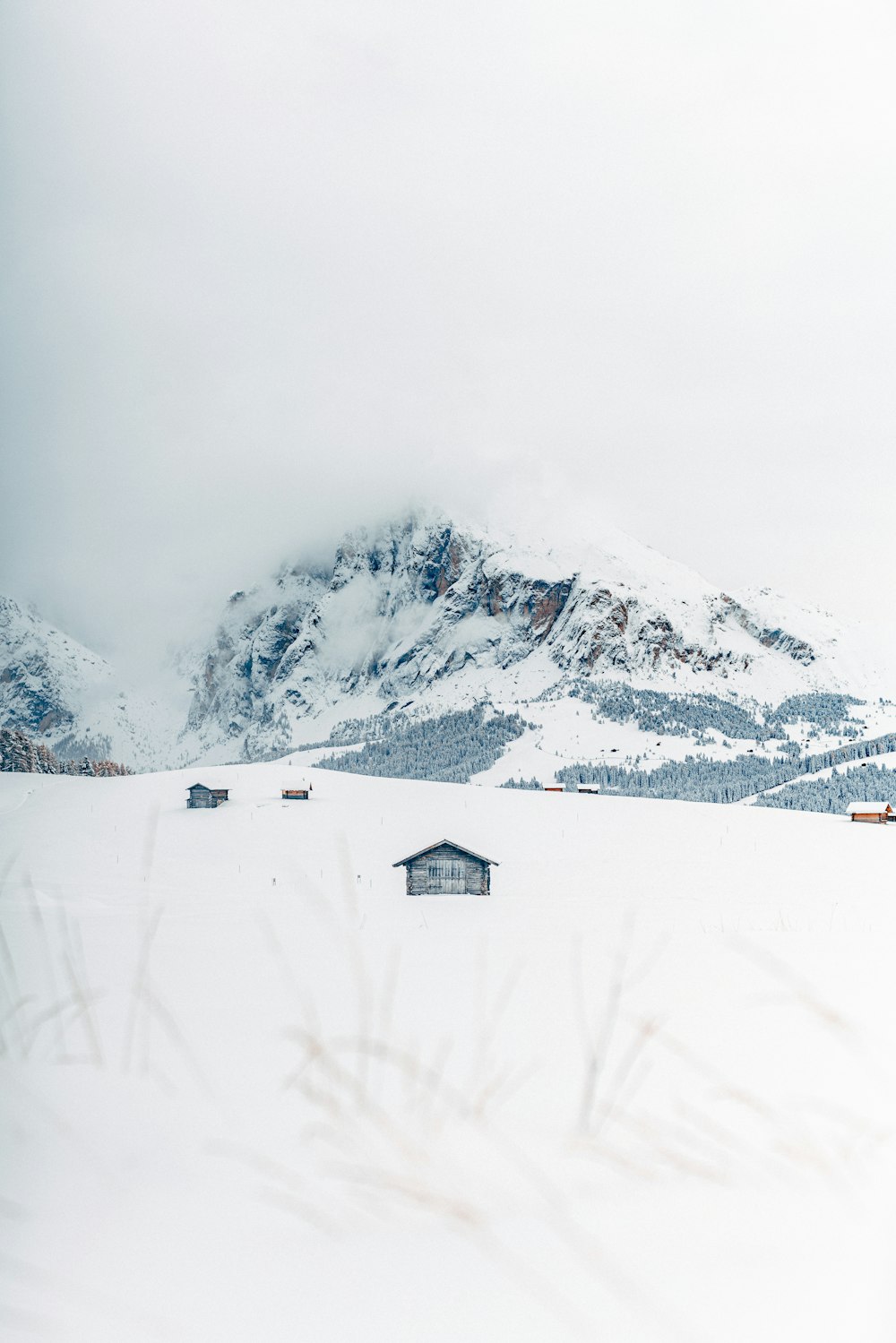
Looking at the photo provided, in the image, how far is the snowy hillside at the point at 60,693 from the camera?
221 cm

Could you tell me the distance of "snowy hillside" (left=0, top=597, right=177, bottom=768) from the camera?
2.21 meters

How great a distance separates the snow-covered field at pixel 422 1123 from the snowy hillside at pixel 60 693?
1.99 feet

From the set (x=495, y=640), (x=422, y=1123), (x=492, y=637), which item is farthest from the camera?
(x=492, y=637)

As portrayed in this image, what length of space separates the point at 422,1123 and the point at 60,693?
498 cm

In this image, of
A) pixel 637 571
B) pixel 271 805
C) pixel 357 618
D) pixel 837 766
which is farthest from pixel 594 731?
pixel 357 618

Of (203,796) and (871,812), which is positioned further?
(203,796)

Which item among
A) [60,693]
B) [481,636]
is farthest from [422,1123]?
[481,636]

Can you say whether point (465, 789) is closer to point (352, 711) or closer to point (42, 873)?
point (42, 873)

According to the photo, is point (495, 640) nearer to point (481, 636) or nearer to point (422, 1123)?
point (481, 636)

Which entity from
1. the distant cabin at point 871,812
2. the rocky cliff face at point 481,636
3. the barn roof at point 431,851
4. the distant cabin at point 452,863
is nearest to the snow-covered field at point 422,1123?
the distant cabin at point 452,863

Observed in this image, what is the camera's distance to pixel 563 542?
177 metres

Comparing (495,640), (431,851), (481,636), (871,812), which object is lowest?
(871,812)

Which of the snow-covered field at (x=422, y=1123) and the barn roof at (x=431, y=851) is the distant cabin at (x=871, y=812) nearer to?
the barn roof at (x=431, y=851)

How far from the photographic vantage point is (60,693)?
5.02 metres
